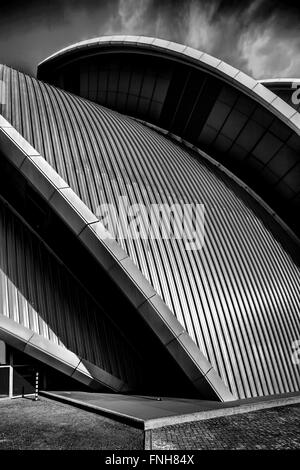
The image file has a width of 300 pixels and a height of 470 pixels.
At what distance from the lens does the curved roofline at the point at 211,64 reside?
18.0 m

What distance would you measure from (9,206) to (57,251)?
2785 mm

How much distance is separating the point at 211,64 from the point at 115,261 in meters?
14.7

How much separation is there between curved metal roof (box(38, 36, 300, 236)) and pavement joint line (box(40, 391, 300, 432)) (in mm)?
12561

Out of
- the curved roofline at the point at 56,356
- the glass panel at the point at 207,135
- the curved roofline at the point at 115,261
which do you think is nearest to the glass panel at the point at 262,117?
the glass panel at the point at 207,135

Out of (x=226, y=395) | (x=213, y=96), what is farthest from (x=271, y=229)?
(x=226, y=395)

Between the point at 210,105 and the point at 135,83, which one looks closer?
the point at 210,105

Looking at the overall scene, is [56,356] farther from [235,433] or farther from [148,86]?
[148,86]

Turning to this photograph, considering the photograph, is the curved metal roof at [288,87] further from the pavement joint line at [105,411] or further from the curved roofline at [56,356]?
the pavement joint line at [105,411]

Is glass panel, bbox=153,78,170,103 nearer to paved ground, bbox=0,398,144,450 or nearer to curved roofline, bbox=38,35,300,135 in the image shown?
curved roofline, bbox=38,35,300,135

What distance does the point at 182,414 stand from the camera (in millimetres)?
8953

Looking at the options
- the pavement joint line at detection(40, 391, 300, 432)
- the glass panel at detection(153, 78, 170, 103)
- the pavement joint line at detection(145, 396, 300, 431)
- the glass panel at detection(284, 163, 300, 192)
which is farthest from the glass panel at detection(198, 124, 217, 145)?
the pavement joint line at detection(145, 396, 300, 431)

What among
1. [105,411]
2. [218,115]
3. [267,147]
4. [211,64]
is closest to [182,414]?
[105,411]

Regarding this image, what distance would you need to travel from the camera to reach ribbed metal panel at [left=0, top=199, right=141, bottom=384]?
40.0ft
